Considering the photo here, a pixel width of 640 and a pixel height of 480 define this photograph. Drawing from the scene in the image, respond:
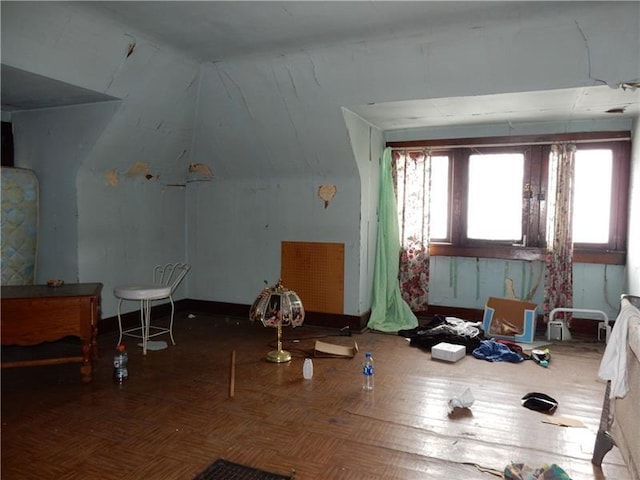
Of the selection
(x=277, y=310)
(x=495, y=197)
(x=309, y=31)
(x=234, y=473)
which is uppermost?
(x=309, y=31)

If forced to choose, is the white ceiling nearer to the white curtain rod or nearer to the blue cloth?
the white curtain rod

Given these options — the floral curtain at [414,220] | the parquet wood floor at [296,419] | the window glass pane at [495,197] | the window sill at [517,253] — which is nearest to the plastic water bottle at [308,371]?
the parquet wood floor at [296,419]

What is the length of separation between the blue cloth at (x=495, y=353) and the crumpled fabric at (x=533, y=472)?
5.95ft

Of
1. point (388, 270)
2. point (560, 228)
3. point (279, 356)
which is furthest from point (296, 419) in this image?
point (560, 228)

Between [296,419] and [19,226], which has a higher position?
[19,226]

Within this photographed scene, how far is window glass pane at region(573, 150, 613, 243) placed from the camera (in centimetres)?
481

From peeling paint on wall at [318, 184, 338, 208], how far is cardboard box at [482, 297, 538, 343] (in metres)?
2.00

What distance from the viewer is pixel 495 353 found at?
4.11 m

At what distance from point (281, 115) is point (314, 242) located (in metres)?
1.43

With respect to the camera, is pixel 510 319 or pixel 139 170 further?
pixel 139 170

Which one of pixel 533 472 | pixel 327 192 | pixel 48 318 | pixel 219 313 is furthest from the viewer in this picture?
pixel 219 313

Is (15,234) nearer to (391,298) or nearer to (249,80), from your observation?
(249,80)

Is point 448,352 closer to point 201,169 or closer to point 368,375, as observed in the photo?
point 368,375

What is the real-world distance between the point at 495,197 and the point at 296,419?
140 inches
